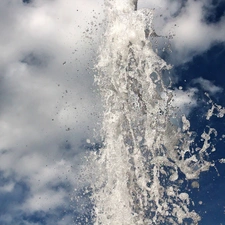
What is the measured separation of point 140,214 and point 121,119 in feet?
23.6

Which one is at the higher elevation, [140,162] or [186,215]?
[140,162]

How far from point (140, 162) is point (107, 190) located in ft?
12.0

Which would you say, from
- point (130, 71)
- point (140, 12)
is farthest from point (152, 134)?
point (140, 12)

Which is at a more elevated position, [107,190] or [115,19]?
[115,19]

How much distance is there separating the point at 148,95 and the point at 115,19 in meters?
6.35

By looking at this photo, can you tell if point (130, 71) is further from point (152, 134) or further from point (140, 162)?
point (140, 162)

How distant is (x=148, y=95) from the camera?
93.0ft

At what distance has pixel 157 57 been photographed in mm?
28094

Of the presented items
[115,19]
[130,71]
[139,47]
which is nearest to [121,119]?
[130,71]

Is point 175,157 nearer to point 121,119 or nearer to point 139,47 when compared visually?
point 121,119

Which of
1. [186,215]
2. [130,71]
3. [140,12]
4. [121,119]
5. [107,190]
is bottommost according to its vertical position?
[186,215]

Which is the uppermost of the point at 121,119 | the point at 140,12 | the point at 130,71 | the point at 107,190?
the point at 140,12

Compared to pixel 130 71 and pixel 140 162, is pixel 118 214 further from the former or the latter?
pixel 130 71

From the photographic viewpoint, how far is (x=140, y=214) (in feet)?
92.5
